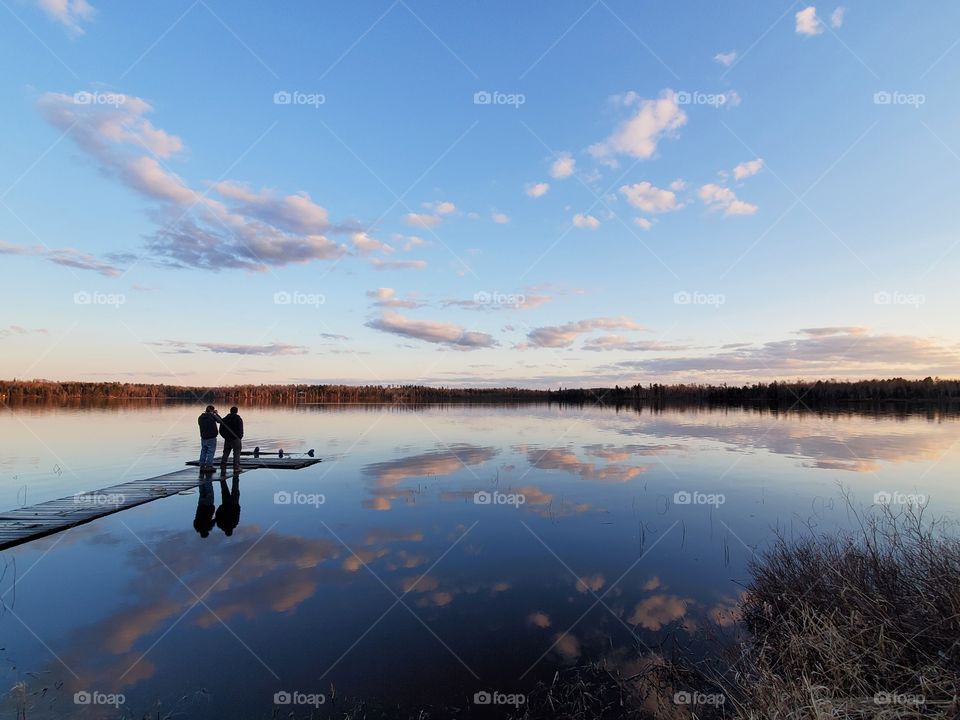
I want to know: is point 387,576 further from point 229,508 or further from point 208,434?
point 208,434

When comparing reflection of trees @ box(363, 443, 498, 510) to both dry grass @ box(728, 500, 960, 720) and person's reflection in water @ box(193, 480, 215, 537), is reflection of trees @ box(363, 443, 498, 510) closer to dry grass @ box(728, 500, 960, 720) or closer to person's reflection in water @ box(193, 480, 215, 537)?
person's reflection in water @ box(193, 480, 215, 537)

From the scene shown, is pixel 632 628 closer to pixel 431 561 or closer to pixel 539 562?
pixel 539 562

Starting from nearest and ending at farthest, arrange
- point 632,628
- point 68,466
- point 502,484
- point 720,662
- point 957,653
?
point 957,653
point 720,662
point 632,628
point 502,484
point 68,466

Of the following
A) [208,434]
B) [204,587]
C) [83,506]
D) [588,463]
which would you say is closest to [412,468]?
[588,463]

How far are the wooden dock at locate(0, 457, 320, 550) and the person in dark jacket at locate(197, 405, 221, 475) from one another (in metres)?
0.58

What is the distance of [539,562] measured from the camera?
482 inches

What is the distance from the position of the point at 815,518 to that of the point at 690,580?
7392mm

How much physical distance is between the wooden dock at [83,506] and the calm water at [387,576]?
64cm

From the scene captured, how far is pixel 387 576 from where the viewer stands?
1130cm

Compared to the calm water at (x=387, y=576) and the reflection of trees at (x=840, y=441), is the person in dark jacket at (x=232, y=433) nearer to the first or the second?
the calm water at (x=387, y=576)

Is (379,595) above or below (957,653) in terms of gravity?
below

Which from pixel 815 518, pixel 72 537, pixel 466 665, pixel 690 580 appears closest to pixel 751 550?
pixel 690 580

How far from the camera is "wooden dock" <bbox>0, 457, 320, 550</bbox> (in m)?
13.8

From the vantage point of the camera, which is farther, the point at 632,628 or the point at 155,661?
the point at 632,628
